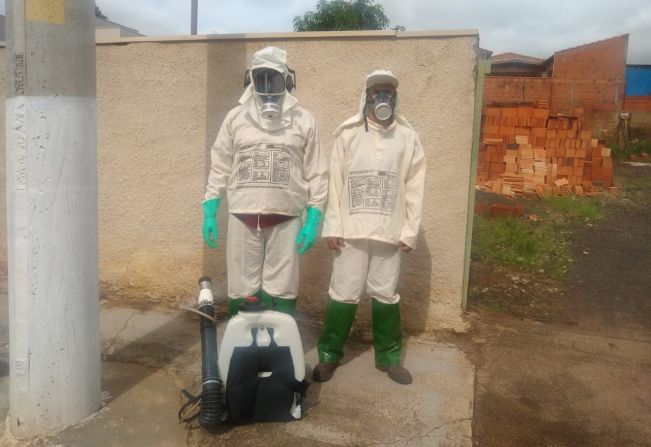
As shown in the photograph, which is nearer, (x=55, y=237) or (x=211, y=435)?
(x=55, y=237)

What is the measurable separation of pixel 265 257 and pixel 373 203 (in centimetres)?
71

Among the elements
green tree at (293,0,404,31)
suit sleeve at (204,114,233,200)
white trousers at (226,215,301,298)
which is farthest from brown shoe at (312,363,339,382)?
green tree at (293,0,404,31)

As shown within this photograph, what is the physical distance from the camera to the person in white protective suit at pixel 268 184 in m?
3.36

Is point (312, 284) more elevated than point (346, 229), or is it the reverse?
point (346, 229)

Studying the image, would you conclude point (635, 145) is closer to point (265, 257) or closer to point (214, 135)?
point (214, 135)

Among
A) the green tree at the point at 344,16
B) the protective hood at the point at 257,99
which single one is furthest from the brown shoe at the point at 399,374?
the green tree at the point at 344,16

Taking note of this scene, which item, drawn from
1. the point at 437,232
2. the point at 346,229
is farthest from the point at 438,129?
the point at 346,229

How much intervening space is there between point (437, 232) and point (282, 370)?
70.2 inches

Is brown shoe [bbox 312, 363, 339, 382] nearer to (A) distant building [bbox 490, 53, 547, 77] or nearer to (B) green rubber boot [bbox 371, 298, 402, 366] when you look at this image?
(B) green rubber boot [bbox 371, 298, 402, 366]

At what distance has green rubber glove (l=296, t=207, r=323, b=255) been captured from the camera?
341 cm

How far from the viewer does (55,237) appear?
108 inches

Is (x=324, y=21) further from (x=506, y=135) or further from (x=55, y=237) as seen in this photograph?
(x=55, y=237)

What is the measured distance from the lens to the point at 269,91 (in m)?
3.34

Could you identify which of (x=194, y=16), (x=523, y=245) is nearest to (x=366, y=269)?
(x=523, y=245)
